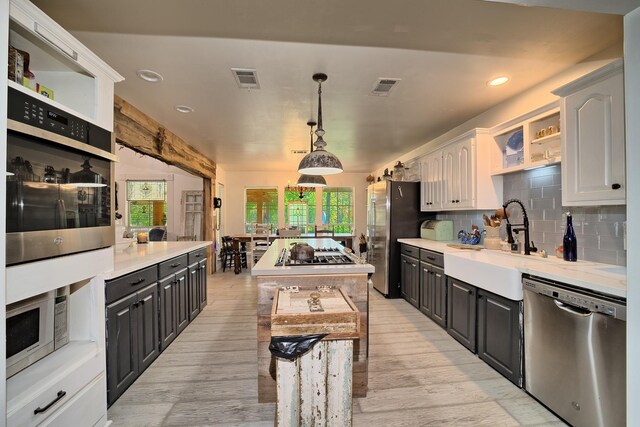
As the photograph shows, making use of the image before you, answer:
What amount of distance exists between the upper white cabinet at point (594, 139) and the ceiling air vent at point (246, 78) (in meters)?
2.42

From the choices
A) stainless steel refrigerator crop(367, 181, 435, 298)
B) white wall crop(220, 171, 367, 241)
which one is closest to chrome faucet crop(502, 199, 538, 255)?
stainless steel refrigerator crop(367, 181, 435, 298)

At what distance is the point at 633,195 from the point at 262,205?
768 centimetres

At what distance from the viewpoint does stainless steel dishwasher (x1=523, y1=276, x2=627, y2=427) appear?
1492 millimetres

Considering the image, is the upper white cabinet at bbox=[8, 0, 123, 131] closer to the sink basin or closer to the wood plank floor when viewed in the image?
the wood plank floor

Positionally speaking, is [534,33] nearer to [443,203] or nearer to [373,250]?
[443,203]

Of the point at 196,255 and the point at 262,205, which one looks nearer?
the point at 196,255

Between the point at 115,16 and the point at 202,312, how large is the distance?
326 cm

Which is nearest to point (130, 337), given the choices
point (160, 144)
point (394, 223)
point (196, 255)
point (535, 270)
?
point (196, 255)

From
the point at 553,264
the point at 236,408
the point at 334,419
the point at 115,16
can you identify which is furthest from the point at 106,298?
the point at 553,264

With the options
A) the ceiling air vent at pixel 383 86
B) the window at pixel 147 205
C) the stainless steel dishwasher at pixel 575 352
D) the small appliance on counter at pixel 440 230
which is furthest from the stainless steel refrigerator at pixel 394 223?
the window at pixel 147 205

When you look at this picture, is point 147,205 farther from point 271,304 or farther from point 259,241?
point 271,304

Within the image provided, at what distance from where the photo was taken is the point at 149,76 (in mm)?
2469

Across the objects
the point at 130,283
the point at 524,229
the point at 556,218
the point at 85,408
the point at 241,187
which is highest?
the point at 241,187

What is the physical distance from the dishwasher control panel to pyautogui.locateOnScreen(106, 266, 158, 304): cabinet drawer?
2846 mm
